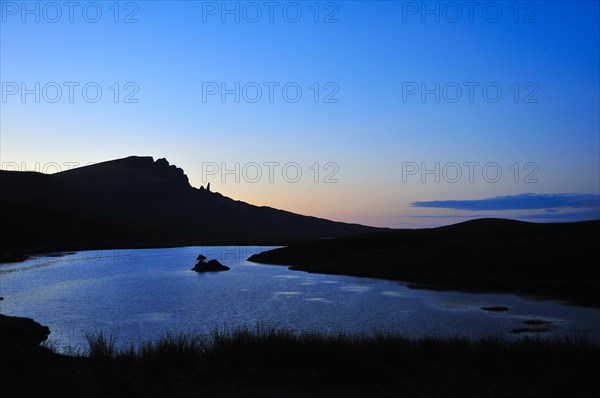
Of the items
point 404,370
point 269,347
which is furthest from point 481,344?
point 269,347

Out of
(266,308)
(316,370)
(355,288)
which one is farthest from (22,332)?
(355,288)

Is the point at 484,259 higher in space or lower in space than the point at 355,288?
higher

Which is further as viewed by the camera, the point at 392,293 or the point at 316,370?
the point at 392,293

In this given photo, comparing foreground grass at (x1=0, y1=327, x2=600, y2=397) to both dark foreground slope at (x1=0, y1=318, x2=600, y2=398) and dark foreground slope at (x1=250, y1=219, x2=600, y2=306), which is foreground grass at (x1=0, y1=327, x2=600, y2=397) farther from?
dark foreground slope at (x1=250, y1=219, x2=600, y2=306)

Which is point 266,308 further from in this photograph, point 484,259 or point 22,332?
point 484,259

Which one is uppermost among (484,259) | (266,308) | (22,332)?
(484,259)

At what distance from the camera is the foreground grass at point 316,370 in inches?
624

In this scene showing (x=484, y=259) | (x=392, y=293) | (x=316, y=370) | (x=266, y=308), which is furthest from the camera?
(x=484, y=259)

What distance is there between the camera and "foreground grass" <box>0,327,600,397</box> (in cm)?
1586

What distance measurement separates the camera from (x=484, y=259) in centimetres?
8044

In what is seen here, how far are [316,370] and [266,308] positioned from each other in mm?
34378

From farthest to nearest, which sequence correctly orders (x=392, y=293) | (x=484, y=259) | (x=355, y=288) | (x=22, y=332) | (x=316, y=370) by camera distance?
(x=484, y=259)
(x=355, y=288)
(x=392, y=293)
(x=22, y=332)
(x=316, y=370)

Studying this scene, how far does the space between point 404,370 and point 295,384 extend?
4.26 metres

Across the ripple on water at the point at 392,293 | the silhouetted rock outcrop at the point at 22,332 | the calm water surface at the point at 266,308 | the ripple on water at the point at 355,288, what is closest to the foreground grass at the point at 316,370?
the silhouetted rock outcrop at the point at 22,332
